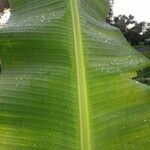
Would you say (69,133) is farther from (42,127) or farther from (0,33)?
(0,33)

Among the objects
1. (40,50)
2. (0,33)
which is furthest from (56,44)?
(0,33)

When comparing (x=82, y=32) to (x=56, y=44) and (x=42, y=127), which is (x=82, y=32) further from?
(x=42, y=127)

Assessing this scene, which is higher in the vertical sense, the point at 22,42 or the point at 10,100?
the point at 22,42

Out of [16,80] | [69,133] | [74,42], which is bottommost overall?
[69,133]

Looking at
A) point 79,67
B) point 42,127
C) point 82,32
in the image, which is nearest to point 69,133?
point 42,127

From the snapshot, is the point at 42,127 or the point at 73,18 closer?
the point at 42,127

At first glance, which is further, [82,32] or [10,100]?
[82,32]
